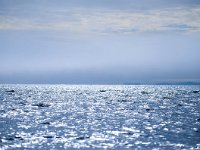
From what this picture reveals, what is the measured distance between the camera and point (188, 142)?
190 ft

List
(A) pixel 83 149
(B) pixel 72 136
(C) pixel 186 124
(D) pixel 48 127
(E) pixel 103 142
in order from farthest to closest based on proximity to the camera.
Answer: (C) pixel 186 124
(D) pixel 48 127
(B) pixel 72 136
(E) pixel 103 142
(A) pixel 83 149

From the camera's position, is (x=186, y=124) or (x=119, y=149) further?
(x=186, y=124)

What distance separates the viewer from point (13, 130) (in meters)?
71.9

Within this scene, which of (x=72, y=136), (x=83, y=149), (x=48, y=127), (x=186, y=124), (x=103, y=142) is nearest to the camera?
(x=83, y=149)

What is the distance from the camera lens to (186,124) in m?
85.2

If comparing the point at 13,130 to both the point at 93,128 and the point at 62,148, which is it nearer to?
the point at 93,128

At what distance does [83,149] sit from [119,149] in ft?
16.5

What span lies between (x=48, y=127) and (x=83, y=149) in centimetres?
2716

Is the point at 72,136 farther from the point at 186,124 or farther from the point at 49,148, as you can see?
the point at 186,124

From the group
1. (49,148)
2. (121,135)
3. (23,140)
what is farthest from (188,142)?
(23,140)

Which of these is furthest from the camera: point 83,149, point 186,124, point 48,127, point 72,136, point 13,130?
point 186,124

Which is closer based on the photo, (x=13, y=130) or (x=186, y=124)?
(x=13, y=130)

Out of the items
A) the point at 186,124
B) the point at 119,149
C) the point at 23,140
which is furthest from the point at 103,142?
the point at 186,124

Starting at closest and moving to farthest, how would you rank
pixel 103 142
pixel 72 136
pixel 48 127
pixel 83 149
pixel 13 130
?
pixel 83 149
pixel 103 142
pixel 72 136
pixel 13 130
pixel 48 127
